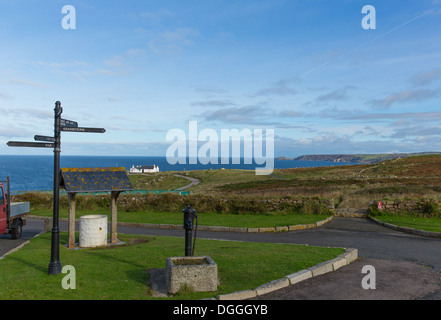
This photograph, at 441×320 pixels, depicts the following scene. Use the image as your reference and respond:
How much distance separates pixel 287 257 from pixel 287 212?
1229cm

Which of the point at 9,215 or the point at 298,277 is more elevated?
the point at 9,215

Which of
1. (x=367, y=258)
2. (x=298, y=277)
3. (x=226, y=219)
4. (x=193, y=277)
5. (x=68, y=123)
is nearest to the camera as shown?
(x=193, y=277)

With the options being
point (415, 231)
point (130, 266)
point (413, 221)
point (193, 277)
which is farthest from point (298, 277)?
point (413, 221)

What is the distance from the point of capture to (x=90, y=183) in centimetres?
1342

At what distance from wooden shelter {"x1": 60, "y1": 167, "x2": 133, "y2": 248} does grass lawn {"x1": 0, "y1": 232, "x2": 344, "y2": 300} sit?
146 cm

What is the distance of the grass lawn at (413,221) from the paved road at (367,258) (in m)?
1.00

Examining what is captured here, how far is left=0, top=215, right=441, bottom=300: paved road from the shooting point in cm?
762

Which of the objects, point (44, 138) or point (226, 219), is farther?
point (226, 219)

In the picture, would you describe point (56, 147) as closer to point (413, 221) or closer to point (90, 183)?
point (90, 183)

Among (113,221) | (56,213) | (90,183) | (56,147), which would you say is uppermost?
(56,147)

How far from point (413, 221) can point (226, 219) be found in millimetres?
9849

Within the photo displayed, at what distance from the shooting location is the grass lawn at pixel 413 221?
16641 millimetres

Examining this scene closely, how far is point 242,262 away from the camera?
9672 mm
